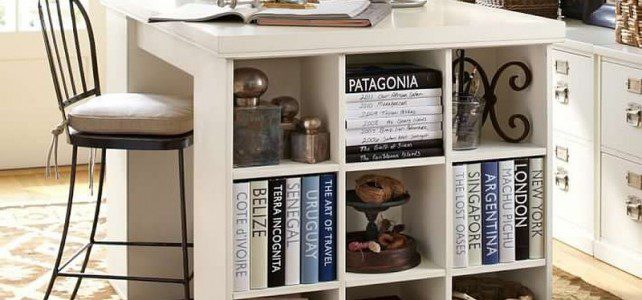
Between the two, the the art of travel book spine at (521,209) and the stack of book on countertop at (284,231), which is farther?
the the art of travel book spine at (521,209)

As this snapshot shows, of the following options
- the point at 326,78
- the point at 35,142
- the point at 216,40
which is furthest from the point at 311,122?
the point at 35,142

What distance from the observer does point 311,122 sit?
2855mm

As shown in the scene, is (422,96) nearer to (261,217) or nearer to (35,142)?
(261,217)

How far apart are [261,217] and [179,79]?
90 cm

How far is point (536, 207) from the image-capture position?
3.07 m

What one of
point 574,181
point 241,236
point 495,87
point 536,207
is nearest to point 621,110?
point 574,181

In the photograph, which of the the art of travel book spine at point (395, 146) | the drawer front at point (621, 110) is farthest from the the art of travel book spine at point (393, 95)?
the drawer front at point (621, 110)

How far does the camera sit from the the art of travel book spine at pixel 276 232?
2.83 meters

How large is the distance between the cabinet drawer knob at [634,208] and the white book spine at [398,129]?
48.3 inches

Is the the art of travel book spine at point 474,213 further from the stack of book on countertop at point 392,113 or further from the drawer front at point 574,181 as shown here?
the drawer front at point 574,181

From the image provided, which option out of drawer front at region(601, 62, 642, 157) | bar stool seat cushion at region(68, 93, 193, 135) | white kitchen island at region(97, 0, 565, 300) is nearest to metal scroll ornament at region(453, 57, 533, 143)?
white kitchen island at region(97, 0, 565, 300)

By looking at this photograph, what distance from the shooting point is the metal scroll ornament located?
309 cm

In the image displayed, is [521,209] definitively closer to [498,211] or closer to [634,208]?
[498,211]

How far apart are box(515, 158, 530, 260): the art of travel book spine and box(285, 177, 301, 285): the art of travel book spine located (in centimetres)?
55
